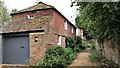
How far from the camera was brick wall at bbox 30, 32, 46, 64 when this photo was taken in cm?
1723

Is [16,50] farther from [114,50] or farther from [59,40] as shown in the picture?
[114,50]

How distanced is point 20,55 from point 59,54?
4.32 m

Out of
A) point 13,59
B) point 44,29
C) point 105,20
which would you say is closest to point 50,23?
point 44,29

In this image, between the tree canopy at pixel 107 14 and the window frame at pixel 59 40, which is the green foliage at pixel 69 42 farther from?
the tree canopy at pixel 107 14

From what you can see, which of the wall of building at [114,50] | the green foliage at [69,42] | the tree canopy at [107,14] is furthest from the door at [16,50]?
the tree canopy at [107,14]

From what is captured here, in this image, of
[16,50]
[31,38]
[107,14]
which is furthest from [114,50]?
[16,50]

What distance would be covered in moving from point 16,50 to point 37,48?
9.68 ft

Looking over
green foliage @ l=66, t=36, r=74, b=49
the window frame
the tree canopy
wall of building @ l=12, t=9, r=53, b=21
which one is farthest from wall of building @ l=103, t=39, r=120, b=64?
green foliage @ l=66, t=36, r=74, b=49

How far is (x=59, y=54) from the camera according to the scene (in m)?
17.0

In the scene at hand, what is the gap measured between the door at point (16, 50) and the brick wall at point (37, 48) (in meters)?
0.93

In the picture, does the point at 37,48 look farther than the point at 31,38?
No

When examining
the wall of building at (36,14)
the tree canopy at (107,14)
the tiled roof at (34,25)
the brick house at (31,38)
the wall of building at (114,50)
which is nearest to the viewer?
the tree canopy at (107,14)

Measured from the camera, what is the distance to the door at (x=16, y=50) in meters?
18.6

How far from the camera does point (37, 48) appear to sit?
57.0ft
